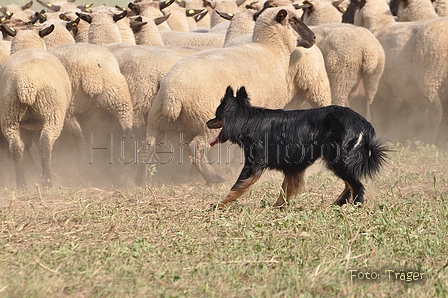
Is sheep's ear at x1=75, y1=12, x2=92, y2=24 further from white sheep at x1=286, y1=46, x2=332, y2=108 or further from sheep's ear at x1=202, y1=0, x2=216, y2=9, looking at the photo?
sheep's ear at x1=202, y1=0, x2=216, y2=9

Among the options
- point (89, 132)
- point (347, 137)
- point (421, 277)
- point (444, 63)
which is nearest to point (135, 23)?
point (89, 132)

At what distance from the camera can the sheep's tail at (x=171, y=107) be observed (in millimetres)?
7598


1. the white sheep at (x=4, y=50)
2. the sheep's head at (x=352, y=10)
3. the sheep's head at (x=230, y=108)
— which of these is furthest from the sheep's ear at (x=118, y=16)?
the sheep's head at (x=230, y=108)

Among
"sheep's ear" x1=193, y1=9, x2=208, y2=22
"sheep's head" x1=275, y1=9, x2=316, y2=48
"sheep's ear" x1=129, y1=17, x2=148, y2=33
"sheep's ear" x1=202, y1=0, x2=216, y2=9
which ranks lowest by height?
"sheep's ear" x1=193, y1=9, x2=208, y2=22

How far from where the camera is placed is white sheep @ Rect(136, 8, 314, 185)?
7625 mm

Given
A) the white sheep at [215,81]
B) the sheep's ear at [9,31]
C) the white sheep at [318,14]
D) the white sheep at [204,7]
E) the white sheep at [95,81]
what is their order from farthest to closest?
the white sheep at [204,7], the white sheep at [318,14], the sheep's ear at [9,31], the white sheep at [95,81], the white sheep at [215,81]

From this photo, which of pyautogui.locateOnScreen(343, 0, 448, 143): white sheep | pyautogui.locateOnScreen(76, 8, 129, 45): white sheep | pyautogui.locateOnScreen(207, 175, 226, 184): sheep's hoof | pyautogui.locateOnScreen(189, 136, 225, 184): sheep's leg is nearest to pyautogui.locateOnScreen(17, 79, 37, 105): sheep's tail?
pyautogui.locateOnScreen(189, 136, 225, 184): sheep's leg

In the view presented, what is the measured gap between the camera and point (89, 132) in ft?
29.7

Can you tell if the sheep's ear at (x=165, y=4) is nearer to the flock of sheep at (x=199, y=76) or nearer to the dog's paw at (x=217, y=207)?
the flock of sheep at (x=199, y=76)

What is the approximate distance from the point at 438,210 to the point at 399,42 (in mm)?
5427

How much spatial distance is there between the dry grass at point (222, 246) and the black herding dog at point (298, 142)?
21 centimetres

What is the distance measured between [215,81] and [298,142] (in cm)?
235

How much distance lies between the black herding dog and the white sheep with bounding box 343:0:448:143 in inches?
182

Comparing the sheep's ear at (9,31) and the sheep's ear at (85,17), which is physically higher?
the sheep's ear at (9,31)
